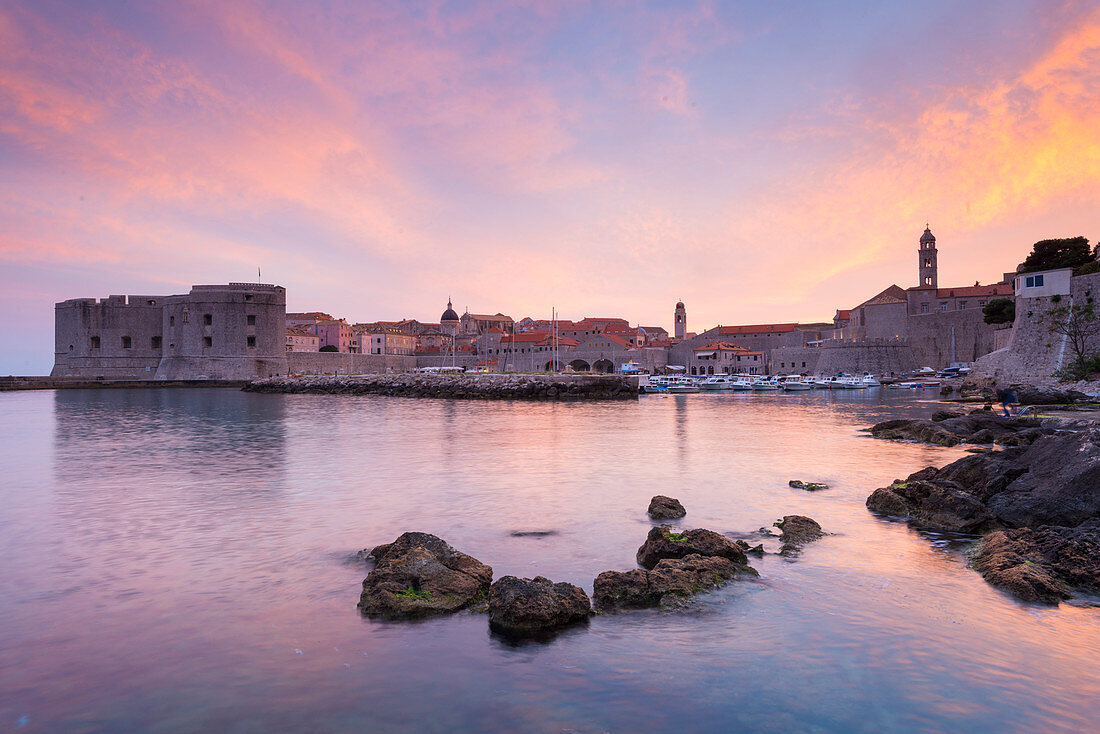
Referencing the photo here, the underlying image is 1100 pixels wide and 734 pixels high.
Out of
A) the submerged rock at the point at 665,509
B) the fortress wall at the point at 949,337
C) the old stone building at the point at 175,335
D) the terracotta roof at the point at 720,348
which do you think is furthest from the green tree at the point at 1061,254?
the old stone building at the point at 175,335

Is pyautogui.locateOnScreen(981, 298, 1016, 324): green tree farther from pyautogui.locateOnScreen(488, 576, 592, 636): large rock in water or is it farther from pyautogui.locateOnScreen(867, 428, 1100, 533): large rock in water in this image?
pyautogui.locateOnScreen(488, 576, 592, 636): large rock in water

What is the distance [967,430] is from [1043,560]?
36.5 ft

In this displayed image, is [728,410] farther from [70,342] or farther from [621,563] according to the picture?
[70,342]

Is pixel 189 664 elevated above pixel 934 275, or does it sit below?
below

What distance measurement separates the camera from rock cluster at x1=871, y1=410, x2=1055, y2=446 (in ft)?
44.9

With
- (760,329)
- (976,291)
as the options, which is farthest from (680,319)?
(976,291)

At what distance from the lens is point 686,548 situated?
18.9 feet

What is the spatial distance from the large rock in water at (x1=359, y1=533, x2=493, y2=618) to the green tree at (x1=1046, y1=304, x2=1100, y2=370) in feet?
101

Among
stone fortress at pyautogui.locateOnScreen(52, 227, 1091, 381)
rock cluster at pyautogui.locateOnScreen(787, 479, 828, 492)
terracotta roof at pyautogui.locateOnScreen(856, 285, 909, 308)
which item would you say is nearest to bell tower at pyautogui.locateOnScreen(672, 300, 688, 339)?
stone fortress at pyautogui.locateOnScreen(52, 227, 1091, 381)

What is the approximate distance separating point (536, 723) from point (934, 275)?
6643cm

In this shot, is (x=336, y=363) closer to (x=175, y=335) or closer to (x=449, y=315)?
(x=175, y=335)

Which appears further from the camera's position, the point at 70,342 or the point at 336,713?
the point at 70,342

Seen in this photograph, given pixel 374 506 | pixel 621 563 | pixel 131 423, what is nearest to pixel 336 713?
pixel 621 563

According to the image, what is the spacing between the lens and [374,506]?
29.2ft
